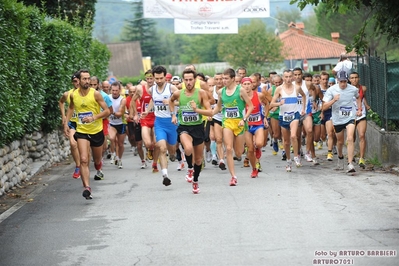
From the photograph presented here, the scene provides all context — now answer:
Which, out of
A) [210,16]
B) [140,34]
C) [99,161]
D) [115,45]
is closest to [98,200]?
[99,161]

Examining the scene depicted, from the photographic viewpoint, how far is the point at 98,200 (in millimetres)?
13742

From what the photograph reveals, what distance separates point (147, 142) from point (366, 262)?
28.2ft

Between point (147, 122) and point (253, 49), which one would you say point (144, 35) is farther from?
point (147, 122)

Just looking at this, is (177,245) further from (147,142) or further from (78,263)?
(147,142)

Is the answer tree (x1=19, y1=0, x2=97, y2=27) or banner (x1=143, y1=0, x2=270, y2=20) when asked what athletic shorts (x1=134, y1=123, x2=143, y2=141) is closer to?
tree (x1=19, y1=0, x2=97, y2=27)

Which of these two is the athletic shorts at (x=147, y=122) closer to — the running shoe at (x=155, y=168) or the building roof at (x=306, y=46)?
the running shoe at (x=155, y=168)

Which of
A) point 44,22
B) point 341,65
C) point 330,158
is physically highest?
point 44,22

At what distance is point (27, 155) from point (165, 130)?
3.98 m

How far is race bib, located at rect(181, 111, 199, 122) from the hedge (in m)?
2.85

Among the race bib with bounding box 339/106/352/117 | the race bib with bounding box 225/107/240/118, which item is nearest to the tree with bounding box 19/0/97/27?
the race bib with bounding box 339/106/352/117

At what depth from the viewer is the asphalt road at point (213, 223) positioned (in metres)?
8.81

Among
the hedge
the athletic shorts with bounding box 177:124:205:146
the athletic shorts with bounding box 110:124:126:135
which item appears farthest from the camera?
the athletic shorts with bounding box 110:124:126:135

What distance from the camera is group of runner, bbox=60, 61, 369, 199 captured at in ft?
46.5

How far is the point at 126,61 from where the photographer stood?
108 metres
